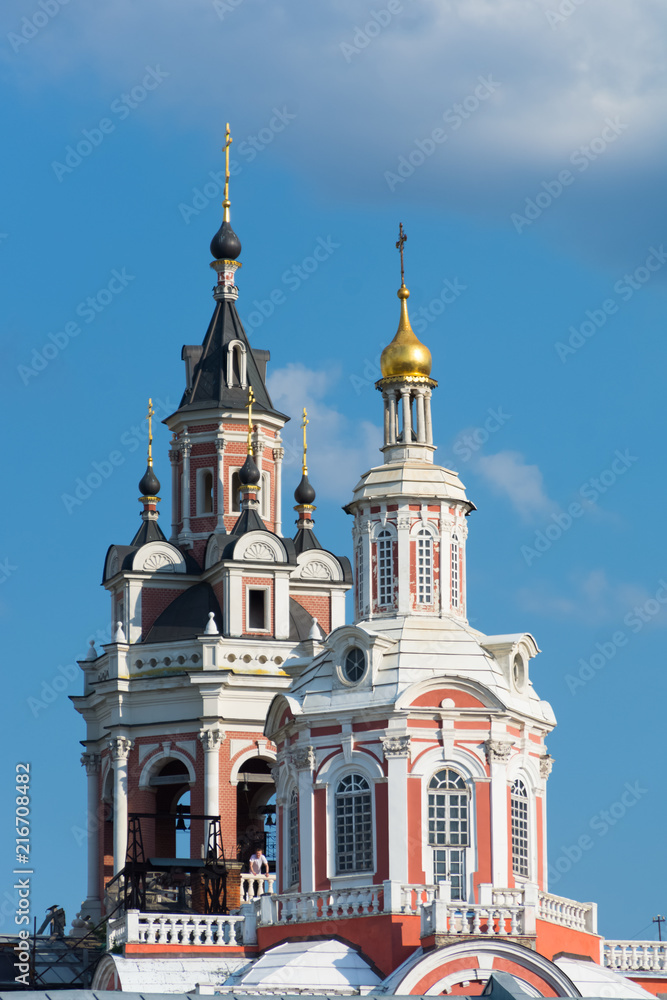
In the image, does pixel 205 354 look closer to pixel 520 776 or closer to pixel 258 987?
pixel 520 776

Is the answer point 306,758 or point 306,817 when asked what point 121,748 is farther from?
point 306,817

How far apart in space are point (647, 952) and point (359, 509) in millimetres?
12291

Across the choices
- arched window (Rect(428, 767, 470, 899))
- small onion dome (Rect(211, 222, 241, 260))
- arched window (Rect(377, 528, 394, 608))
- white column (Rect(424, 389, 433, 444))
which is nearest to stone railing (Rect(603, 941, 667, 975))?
arched window (Rect(428, 767, 470, 899))

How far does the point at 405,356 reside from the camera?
182 ft

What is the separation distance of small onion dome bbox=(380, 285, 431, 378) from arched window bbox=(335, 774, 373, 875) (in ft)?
33.9

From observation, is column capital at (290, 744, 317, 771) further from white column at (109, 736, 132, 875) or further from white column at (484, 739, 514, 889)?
white column at (109, 736, 132, 875)

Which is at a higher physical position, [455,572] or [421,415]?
[421,415]

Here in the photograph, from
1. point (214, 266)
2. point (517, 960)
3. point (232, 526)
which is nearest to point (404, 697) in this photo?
point (517, 960)

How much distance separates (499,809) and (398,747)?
2663 millimetres

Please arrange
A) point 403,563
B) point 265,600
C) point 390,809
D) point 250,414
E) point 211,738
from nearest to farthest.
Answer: point 390,809 → point 403,563 → point 211,738 → point 265,600 → point 250,414

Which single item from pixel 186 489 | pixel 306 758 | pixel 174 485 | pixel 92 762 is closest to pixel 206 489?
pixel 186 489

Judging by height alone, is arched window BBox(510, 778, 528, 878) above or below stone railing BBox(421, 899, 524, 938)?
above

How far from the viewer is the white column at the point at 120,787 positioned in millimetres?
67750

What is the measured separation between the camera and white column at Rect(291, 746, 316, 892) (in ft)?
167
